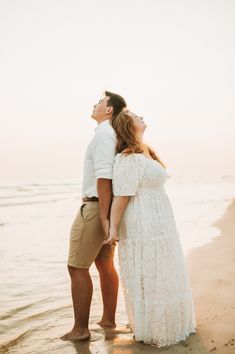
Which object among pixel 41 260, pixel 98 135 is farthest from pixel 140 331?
pixel 41 260

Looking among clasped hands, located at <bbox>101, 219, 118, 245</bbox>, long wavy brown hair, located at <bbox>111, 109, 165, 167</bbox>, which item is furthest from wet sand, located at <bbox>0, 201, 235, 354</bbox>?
long wavy brown hair, located at <bbox>111, 109, 165, 167</bbox>

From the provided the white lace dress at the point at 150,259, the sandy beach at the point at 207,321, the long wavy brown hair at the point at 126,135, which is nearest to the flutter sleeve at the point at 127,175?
the white lace dress at the point at 150,259

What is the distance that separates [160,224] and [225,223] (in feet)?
26.3

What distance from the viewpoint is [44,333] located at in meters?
3.89

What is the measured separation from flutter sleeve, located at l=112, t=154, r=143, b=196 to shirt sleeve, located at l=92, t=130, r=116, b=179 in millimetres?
90

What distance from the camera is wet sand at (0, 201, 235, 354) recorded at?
10.7 ft

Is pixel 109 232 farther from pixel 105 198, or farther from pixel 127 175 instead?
pixel 127 175

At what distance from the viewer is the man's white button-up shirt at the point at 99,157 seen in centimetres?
343

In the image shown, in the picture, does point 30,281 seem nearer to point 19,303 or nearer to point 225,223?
point 19,303

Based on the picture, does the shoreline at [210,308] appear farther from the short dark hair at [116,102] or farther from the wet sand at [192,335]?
the short dark hair at [116,102]

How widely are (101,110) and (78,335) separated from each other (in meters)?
2.07

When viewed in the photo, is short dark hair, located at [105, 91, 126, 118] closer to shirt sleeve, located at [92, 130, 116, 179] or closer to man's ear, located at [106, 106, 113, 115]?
man's ear, located at [106, 106, 113, 115]

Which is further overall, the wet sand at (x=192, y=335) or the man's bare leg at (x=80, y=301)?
the man's bare leg at (x=80, y=301)

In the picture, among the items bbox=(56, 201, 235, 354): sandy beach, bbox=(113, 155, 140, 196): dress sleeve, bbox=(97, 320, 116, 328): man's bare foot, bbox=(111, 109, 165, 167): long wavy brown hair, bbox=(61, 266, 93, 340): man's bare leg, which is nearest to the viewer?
bbox=(56, 201, 235, 354): sandy beach
